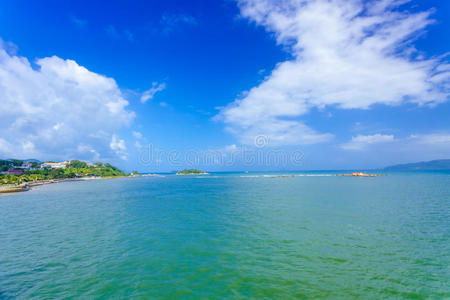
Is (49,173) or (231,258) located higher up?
(49,173)

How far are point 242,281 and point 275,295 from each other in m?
1.61

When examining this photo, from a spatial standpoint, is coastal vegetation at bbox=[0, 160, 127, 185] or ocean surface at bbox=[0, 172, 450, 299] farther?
coastal vegetation at bbox=[0, 160, 127, 185]

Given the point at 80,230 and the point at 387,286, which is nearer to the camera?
Result: the point at 387,286

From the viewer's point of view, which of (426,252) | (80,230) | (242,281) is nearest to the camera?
(242,281)

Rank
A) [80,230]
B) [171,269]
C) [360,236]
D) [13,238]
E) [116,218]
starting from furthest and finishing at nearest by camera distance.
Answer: [116,218]
[80,230]
[13,238]
[360,236]
[171,269]

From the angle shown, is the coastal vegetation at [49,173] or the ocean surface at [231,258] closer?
the ocean surface at [231,258]

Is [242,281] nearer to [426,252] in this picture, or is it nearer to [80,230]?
[426,252]

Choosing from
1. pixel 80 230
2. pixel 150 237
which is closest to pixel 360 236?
pixel 150 237

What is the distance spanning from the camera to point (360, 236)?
14953 mm

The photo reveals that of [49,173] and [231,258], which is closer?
[231,258]

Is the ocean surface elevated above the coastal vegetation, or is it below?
below

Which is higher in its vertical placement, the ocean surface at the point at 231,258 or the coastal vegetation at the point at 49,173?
the coastal vegetation at the point at 49,173

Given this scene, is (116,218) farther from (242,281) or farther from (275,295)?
(275,295)

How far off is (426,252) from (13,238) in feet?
92.0
